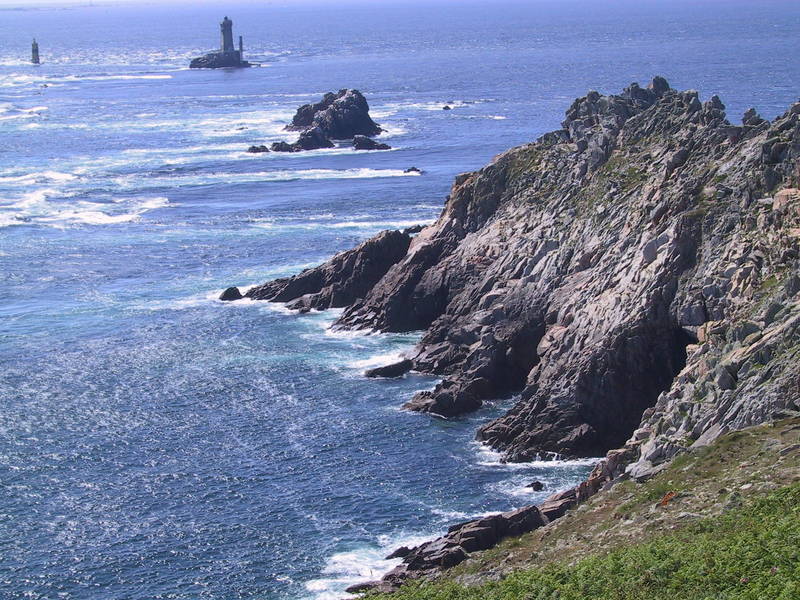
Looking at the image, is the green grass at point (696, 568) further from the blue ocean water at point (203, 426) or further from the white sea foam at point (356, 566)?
the blue ocean water at point (203, 426)

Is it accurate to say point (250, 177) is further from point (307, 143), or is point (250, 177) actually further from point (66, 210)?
point (66, 210)

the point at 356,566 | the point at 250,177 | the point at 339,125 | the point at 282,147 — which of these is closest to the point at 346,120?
the point at 339,125

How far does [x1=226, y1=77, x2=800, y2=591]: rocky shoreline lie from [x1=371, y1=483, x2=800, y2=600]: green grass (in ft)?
28.4

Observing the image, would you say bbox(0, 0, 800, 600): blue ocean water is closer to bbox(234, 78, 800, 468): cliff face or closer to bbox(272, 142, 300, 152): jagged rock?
bbox(234, 78, 800, 468): cliff face

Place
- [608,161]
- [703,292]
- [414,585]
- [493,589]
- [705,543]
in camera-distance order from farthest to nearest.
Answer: [608,161] < [703,292] < [414,585] < [493,589] < [705,543]

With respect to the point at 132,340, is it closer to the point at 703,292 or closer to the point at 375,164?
the point at 703,292

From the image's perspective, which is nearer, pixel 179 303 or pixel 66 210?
pixel 179 303

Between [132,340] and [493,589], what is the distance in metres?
52.1

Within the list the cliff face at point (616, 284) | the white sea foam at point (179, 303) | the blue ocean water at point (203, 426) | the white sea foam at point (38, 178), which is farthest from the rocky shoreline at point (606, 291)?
the white sea foam at point (38, 178)

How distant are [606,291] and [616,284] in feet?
2.34

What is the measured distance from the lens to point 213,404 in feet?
266

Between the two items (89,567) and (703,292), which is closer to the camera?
(89,567)

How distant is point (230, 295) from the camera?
344 ft

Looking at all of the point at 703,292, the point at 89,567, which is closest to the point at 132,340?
the point at 89,567
